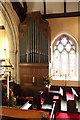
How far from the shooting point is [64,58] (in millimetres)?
8148

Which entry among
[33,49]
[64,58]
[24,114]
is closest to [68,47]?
[64,58]

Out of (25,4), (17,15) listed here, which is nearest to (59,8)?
(25,4)

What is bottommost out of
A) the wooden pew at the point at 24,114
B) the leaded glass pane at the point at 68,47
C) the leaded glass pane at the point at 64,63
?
the wooden pew at the point at 24,114

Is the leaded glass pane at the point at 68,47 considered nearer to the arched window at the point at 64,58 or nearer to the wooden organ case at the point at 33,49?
the arched window at the point at 64,58

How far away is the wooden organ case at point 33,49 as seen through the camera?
6.15 meters

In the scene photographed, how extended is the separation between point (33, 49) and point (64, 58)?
2755 millimetres

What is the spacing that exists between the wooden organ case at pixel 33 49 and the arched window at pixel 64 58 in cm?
206

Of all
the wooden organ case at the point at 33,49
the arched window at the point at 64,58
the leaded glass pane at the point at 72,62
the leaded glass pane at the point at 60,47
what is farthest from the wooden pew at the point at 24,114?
the leaded glass pane at the point at 60,47

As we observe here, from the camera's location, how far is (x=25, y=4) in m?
7.25

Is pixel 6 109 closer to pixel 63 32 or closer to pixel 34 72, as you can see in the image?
pixel 34 72

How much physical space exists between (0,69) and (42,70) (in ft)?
6.65

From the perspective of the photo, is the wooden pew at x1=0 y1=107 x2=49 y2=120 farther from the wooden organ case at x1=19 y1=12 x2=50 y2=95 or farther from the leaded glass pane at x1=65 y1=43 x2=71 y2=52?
the leaded glass pane at x1=65 y1=43 x2=71 y2=52

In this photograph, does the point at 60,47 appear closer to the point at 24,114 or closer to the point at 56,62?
the point at 56,62

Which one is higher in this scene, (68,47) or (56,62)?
(68,47)
